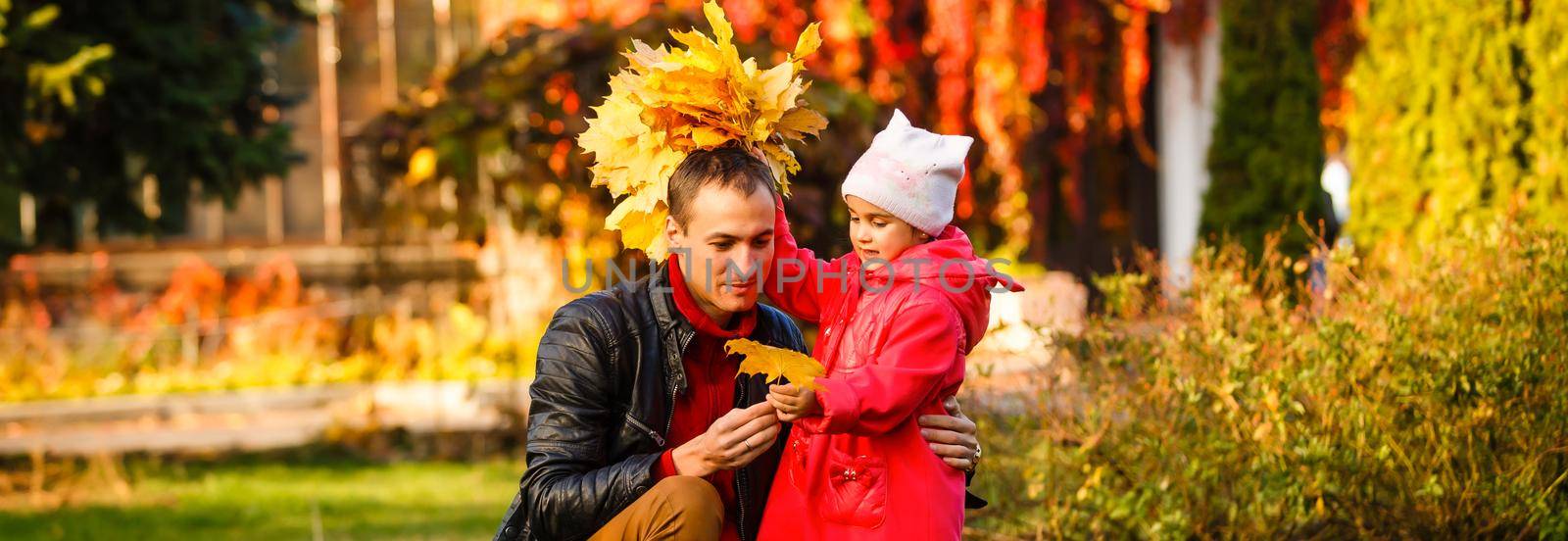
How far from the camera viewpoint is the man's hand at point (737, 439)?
3010 millimetres

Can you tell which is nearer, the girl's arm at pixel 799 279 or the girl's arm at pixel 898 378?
the girl's arm at pixel 898 378

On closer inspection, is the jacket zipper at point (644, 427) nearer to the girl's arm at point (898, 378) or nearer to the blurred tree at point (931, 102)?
the girl's arm at point (898, 378)

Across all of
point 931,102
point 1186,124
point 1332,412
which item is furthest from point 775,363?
point 1186,124

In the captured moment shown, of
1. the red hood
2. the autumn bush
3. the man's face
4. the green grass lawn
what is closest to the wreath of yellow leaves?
the man's face

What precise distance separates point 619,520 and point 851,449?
0.48m

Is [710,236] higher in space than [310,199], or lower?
lower

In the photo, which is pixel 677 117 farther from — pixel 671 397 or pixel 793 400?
pixel 793 400

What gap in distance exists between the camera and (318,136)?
14141 millimetres

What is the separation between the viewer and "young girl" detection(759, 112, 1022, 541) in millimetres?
3000

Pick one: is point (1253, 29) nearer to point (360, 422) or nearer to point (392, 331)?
point (360, 422)

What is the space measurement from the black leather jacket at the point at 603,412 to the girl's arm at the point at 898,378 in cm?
31

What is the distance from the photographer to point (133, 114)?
776cm

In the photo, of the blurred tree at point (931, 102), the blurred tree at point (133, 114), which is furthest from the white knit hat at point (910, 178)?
the blurred tree at point (133, 114)

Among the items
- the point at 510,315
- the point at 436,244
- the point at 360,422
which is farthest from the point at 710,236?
the point at 436,244
